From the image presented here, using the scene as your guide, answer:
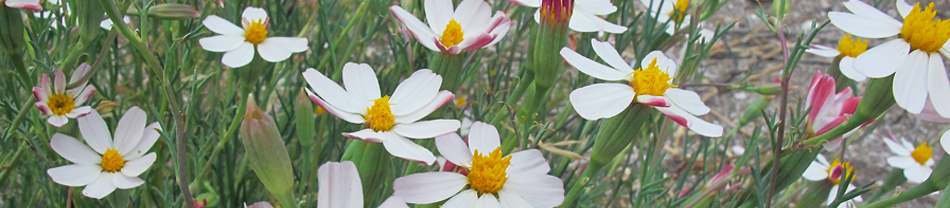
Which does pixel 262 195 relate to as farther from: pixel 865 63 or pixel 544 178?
pixel 865 63

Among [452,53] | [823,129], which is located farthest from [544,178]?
[823,129]

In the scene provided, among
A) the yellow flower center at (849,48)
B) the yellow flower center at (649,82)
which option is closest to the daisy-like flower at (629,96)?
the yellow flower center at (649,82)

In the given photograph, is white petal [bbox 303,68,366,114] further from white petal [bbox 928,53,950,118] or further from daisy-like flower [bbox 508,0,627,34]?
white petal [bbox 928,53,950,118]

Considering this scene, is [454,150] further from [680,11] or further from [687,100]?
[680,11]

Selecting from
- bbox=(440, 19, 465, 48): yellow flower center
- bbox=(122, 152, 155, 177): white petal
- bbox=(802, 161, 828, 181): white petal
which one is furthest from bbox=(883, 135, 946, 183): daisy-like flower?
bbox=(122, 152, 155, 177): white petal

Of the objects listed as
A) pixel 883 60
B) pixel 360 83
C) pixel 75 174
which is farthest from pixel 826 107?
pixel 75 174

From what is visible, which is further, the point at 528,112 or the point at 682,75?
the point at 682,75
